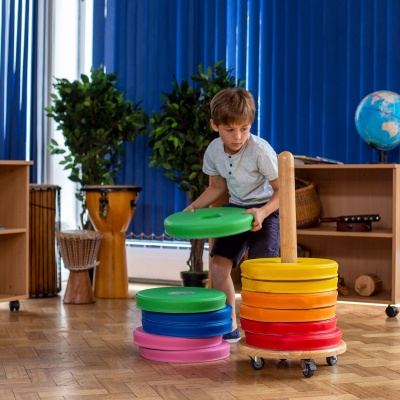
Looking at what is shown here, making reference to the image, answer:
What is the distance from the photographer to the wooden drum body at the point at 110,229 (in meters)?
4.74

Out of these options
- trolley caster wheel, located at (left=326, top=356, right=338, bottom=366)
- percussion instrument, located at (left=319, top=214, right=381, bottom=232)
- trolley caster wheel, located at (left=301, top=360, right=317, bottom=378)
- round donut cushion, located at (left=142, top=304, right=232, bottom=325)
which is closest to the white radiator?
percussion instrument, located at (left=319, top=214, right=381, bottom=232)

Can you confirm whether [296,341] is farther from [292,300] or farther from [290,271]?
[290,271]

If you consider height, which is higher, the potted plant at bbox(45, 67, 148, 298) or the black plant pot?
the potted plant at bbox(45, 67, 148, 298)

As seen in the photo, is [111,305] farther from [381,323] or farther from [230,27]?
[230,27]

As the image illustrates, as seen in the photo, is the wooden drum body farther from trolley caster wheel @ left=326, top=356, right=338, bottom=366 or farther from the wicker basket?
trolley caster wheel @ left=326, top=356, right=338, bottom=366

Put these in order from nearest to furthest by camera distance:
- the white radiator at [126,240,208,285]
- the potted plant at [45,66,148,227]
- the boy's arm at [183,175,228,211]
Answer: the boy's arm at [183,175,228,211], the potted plant at [45,66,148,227], the white radiator at [126,240,208,285]

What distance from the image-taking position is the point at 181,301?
2.93 meters

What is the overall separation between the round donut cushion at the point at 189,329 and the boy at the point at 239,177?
1.16 feet

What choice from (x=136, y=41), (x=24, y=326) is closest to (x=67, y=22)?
(x=136, y=41)

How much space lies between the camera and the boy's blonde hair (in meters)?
3.05

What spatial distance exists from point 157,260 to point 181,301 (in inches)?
99.8

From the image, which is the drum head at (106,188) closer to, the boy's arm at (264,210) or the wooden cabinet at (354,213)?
the wooden cabinet at (354,213)

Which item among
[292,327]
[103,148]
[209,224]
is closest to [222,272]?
[209,224]

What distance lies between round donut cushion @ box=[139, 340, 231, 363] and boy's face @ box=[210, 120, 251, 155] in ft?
2.67
